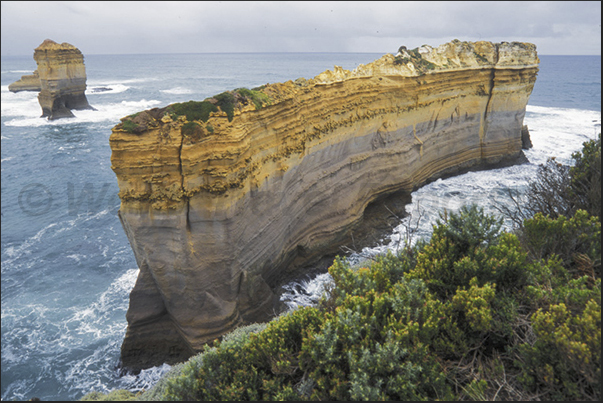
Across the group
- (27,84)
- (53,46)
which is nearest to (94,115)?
(53,46)

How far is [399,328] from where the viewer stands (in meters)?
7.18

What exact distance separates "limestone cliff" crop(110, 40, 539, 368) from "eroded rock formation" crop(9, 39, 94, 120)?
4802cm

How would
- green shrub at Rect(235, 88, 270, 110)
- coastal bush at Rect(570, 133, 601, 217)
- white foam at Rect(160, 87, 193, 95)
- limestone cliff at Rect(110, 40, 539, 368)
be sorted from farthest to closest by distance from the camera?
1. white foam at Rect(160, 87, 193, 95)
2. green shrub at Rect(235, 88, 270, 110)
3. limestone cliff at Rect(110, 40, 539, 368)
4. coastal bush at Rect(570, 133, 601, 217)

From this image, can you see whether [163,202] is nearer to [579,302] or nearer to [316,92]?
[316,92]

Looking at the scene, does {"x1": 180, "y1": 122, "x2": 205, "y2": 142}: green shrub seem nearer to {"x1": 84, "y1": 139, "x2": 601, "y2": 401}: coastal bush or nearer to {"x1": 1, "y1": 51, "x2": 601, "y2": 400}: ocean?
{"x1": 84, "y1": 139, "x2": 601, "y2": 401}: coastal bush

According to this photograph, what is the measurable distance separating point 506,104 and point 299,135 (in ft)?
68.4

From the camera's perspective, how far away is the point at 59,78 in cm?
5269

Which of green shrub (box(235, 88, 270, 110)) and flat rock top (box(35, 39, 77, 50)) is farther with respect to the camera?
flat rock top (box(35, 39, 77, 50))

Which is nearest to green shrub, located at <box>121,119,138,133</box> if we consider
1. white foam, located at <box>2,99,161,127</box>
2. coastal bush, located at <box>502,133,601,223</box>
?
coastal bush, located at <box>502,133,601,223</box>

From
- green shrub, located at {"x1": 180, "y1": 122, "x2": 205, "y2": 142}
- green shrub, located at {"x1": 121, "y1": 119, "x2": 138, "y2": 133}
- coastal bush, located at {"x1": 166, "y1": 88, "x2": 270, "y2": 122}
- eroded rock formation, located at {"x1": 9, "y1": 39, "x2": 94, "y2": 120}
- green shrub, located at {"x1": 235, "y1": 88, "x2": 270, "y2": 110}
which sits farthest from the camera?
eroded rock formation, located at {"x1": 9, "y1": 39, "x2": 94, "y2": 120}

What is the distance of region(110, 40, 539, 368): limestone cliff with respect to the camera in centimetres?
1292

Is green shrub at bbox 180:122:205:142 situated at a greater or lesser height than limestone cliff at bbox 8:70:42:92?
greater

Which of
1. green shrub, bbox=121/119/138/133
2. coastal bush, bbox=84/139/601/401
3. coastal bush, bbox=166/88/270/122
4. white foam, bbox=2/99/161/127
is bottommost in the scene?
white foam, bbox=2/99/161/127

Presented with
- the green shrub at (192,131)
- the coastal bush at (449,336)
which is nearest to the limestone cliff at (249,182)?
the green shrub at (192,131)
